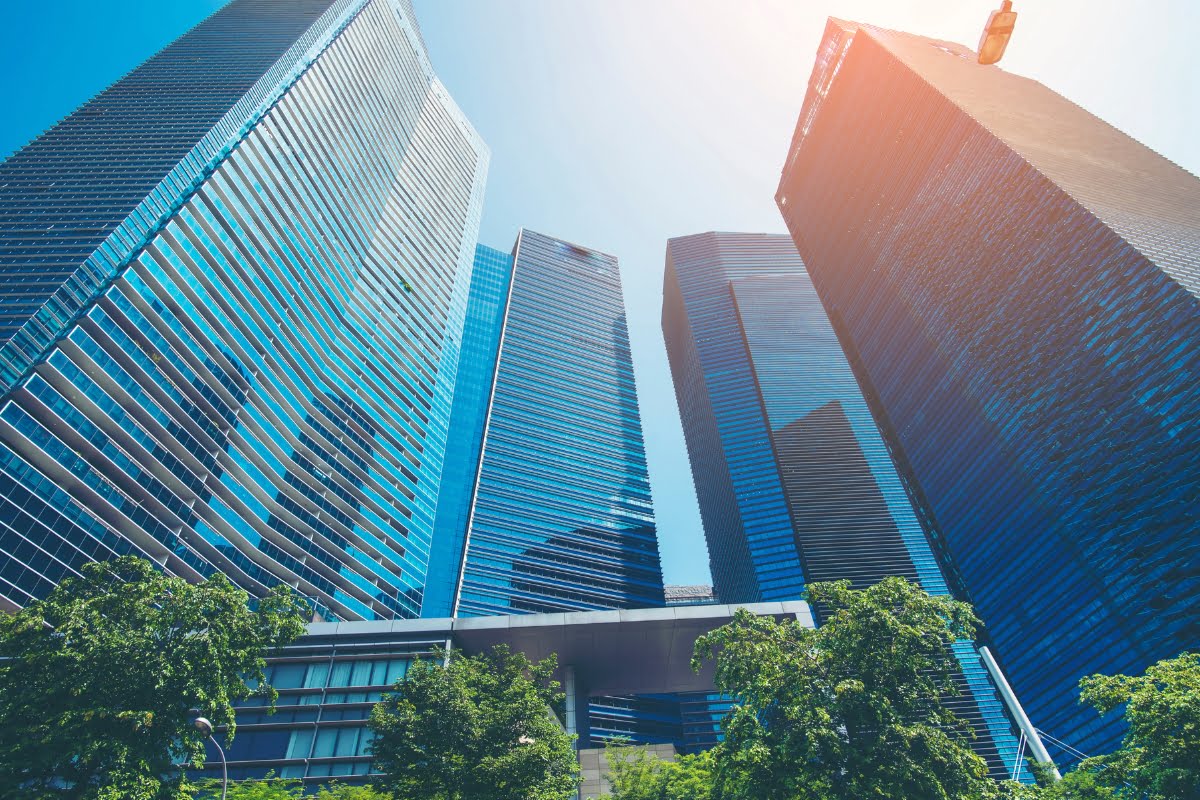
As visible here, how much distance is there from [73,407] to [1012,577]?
12953 centimetres

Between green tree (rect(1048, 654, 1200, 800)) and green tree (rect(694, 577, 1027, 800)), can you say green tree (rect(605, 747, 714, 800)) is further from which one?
green tree (rect(1048, 654, 1200, 800))

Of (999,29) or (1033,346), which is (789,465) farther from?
(999,29)

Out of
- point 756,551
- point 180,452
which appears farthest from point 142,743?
point 756,551

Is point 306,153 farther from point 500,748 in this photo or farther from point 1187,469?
point 1187,469

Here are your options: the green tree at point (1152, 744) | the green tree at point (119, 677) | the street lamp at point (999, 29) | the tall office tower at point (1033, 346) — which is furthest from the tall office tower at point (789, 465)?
the street lamp at point (999, 29)

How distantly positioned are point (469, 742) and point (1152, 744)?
61.6 ft

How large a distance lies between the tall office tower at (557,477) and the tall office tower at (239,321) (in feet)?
77.5

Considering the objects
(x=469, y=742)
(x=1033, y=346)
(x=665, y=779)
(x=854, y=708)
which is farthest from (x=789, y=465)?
(x=469, y=742)

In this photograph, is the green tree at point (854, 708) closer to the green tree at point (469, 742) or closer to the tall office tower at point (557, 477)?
the green tree at point (469, 742)

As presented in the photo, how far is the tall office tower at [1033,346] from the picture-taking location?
8000cm

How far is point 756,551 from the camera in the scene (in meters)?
143

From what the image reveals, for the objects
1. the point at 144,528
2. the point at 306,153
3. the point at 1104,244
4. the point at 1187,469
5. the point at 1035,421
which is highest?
the point at 306,153

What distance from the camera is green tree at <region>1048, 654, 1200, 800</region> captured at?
16.1 m

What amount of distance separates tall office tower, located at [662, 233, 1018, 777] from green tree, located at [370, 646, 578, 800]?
123156mm
